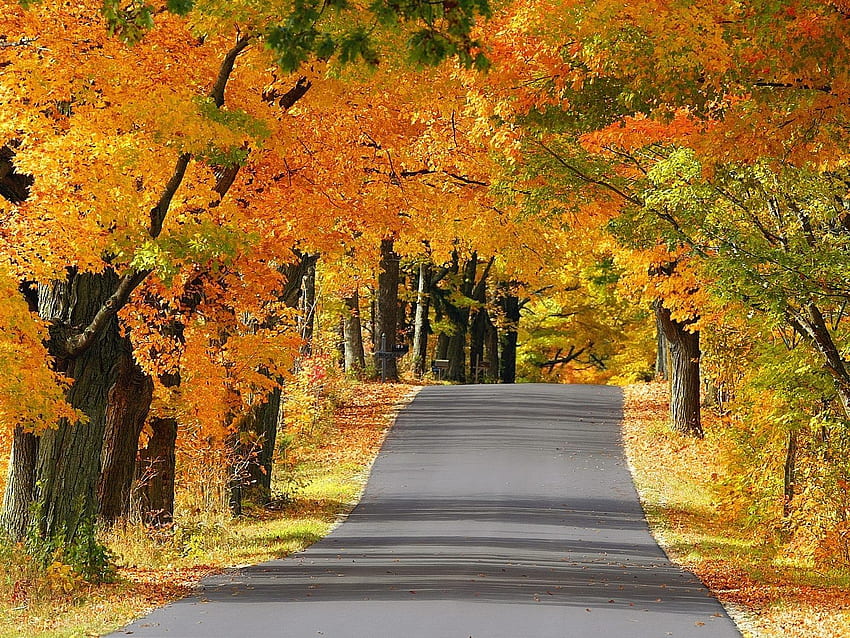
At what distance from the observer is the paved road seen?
10.9 m

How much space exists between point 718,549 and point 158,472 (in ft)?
26.5

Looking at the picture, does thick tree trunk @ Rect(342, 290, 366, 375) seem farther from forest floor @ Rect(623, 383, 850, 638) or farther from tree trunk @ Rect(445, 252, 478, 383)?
forest floor @ Rect(623, 383, 850, 638)

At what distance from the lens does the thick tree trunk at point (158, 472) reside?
58.2ft

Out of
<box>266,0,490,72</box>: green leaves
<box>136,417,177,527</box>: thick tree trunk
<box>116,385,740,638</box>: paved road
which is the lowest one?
<box>116,385,740,638</box>: paved road

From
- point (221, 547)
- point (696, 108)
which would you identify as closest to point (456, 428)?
point (221, 547)

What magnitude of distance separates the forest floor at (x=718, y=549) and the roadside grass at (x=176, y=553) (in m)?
5.50

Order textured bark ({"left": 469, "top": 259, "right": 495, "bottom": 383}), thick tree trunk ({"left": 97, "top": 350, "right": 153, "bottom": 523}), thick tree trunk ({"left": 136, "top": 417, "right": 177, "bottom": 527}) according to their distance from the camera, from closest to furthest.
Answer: thick tree trunk ({"left": 97, "top": 350, "right": 153, "bottom": 523}), thick tree trunk ({"left": 136, "top": 417, "right": 177, "bottom": 527}), textured bark ({"left": 469, "top": 259, "right": 495, "bottom": 383})

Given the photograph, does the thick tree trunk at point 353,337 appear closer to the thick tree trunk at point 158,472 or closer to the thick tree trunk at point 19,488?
the thick tree trunk at point 158,472

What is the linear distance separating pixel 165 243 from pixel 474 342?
3964 centimetres

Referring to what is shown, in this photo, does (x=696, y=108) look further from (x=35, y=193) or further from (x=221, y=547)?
(x=221, y=547)

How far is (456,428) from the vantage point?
102 ft

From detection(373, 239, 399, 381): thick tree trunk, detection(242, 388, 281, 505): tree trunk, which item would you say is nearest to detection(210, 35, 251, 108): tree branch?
detection(242, 388, 281, 505): tree trunk

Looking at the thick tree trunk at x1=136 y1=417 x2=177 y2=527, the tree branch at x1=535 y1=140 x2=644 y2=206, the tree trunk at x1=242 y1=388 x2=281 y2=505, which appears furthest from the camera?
the tree trunk at x1=242 y1=388 x2=281 y2=505

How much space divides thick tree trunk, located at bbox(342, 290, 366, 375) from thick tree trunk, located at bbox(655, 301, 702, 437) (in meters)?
12.1
